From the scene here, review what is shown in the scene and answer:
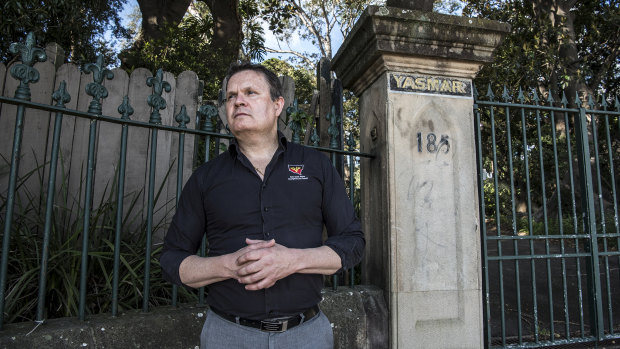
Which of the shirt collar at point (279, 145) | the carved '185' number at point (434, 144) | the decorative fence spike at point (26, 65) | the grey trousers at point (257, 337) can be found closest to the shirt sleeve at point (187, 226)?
the shirt collar at point (279, 145)

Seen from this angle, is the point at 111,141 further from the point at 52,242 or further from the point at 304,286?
the point at 304,286

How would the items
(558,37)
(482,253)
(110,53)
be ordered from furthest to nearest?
(110,53) < (558,37) < (482,253)

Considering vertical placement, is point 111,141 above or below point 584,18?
below

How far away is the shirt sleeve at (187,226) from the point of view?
5.40 feet

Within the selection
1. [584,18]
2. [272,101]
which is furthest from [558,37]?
[272,101]

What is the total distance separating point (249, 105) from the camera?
171 cm

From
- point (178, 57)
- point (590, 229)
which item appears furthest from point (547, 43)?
point (178, 57)

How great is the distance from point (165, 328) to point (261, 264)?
44.1 inches

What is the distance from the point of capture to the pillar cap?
2586 mm

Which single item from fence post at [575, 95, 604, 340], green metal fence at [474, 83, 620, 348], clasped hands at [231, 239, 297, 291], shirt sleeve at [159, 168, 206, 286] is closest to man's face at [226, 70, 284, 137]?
shirt sleeve at [159, 168, 206, 286]

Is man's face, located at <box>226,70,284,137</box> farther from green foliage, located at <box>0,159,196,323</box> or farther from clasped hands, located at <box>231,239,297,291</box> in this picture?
green foliage, located at <box>0,159,196,323</box>

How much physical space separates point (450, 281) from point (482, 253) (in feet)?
1.80

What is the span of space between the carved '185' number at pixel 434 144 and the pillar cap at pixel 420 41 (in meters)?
0.49

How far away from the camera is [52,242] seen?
8.41 ft
